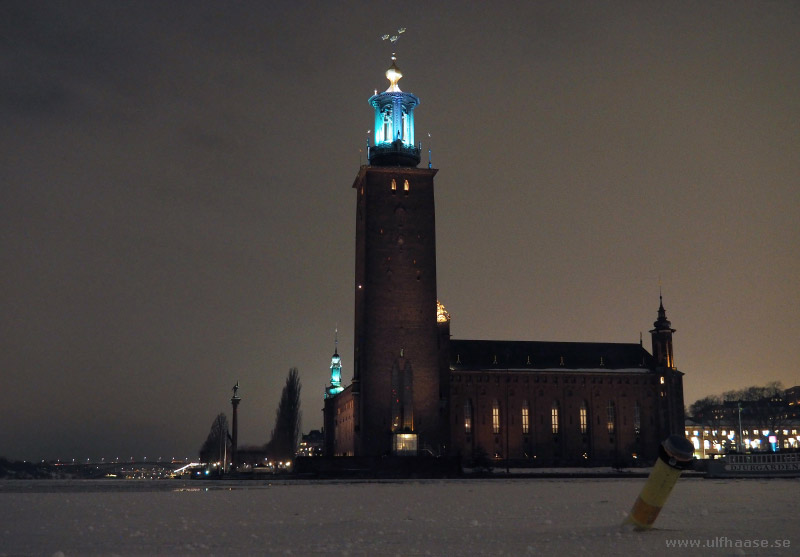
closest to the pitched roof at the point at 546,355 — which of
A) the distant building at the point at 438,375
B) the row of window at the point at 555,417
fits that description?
the distant building at the point at 438,375

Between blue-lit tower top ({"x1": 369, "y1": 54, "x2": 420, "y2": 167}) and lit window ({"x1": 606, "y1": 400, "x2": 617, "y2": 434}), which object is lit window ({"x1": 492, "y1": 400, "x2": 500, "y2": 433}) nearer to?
lit window ({"x1": 606, "y1": 400, "x2": 617, "y2": 434})

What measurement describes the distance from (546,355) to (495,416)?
1029 cm

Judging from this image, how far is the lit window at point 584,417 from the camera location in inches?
3227

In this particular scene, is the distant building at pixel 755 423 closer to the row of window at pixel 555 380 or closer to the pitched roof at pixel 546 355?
the pitched roof at pixel 546 355

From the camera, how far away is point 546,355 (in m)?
87.0

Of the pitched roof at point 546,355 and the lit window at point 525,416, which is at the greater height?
the pitched roof at point 546,355

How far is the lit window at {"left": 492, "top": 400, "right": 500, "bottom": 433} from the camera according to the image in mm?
79500

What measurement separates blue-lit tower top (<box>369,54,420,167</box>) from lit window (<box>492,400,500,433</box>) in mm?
22702

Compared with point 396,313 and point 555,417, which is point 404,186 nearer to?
point 396,313

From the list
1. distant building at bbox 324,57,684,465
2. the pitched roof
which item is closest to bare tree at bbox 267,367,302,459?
distant building at bbox 324,57,684,465

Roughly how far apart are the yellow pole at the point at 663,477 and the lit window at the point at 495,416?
68079 mm

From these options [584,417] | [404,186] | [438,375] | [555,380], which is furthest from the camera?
[584,417]

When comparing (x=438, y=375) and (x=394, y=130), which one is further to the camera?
(x=394, y=130)

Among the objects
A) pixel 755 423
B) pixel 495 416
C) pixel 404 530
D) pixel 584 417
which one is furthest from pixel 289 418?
pixel 755 423
